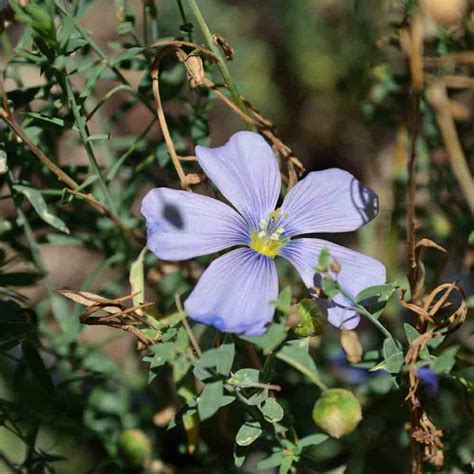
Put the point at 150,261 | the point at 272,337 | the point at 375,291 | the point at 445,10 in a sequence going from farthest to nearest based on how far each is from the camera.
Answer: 1. the point at 150,261
2. the point at 445,10
3. the point at 375,291
4. the point at 272,337

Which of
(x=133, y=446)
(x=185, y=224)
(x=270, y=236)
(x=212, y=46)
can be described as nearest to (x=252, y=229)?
(x=270, y=236)

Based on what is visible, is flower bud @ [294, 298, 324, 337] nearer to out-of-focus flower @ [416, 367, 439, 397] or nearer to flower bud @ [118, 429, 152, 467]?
out-of-focus flower @ [416, 367, 439, 397]

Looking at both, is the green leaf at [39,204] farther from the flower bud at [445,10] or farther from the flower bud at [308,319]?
the flower bud at [445,10]

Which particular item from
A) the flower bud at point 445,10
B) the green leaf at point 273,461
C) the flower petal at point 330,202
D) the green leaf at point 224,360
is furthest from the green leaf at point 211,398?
the flower bud at point 445,10

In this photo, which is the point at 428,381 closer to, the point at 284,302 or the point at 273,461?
the point at 273,461

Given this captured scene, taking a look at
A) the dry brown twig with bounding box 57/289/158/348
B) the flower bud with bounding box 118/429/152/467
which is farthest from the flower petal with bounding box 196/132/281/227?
the flower bud with bounding box 118/429/152/467

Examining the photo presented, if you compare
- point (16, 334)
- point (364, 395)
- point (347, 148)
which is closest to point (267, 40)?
point (347, 148)

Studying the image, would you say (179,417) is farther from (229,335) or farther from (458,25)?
(458,25)
